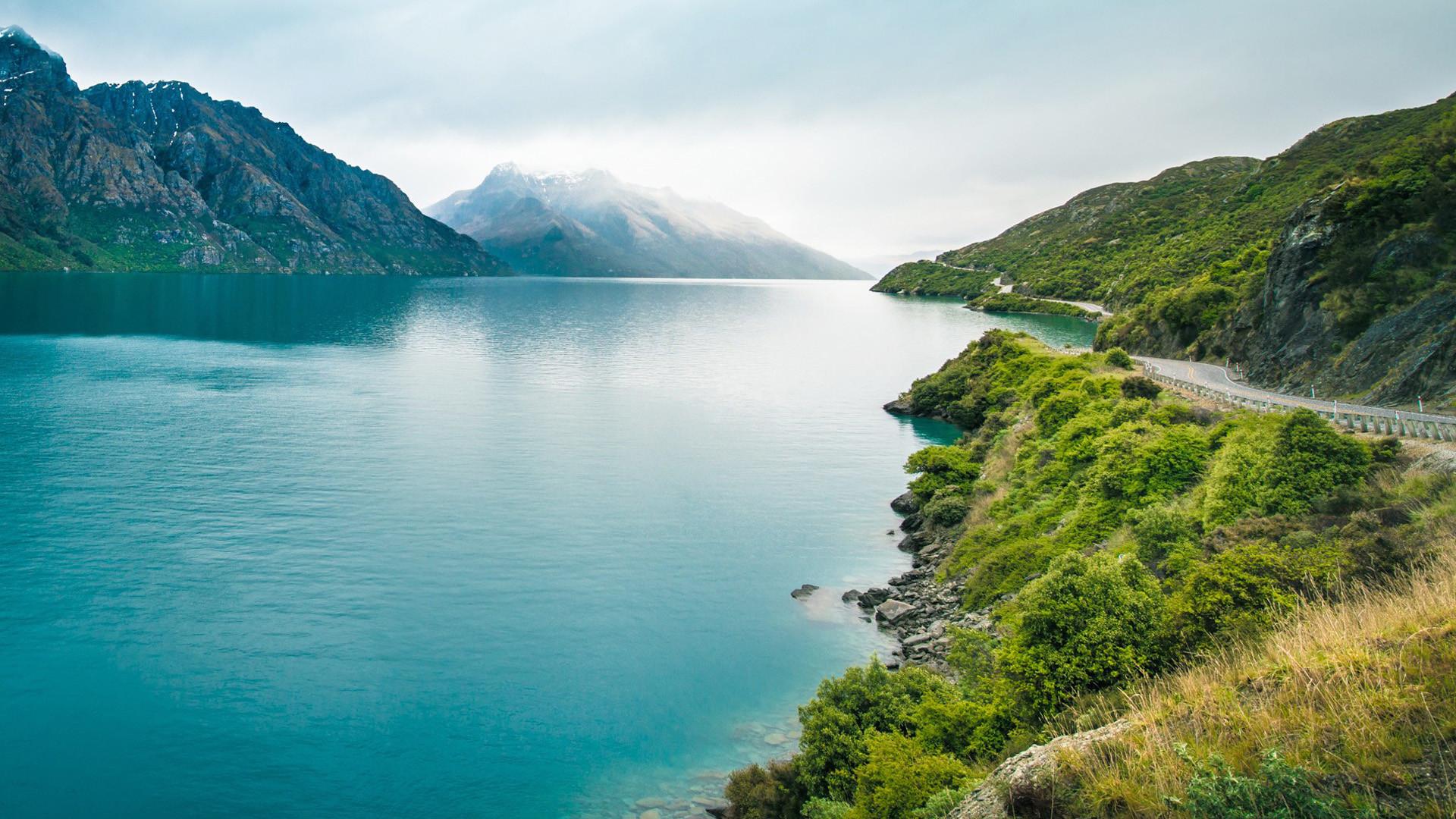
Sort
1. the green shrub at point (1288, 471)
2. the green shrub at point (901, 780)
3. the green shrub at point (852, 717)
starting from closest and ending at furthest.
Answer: the green shrub at point (901, 780), the green shrub at point (852, 717), the green shrub at point (1288, 471)

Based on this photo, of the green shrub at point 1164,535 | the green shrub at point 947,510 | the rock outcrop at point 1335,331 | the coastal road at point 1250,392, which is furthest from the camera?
the green shrub at point 947,510

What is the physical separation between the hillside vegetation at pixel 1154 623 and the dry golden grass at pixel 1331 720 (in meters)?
0.06

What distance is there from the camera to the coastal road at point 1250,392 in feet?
118

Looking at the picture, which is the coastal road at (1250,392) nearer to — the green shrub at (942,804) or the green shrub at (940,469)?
→ the green shrub at (940,469)

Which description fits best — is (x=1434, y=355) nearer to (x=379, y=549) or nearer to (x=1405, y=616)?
(x=1405, y=616)

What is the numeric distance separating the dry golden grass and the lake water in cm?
1489

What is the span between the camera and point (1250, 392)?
50844 mm

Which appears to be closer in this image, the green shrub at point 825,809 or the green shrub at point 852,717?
the green shrub at point 825,809

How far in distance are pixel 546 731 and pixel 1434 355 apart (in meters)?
45.1

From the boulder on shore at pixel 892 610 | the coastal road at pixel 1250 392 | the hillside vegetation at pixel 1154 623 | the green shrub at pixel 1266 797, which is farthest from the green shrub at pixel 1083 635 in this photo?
the coastal road at pixel 1250 392

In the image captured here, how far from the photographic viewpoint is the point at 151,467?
2120 inches

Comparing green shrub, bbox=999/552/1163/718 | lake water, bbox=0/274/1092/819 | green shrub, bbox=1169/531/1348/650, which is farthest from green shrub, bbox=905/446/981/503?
green shrub, bbox=1169/531/1348/650

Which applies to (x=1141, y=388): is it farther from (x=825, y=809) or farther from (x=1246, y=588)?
(x=825, y=809)

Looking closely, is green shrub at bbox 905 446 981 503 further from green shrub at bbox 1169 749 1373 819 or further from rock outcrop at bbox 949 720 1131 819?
green shrub at bbox 1169 749 1373 819
